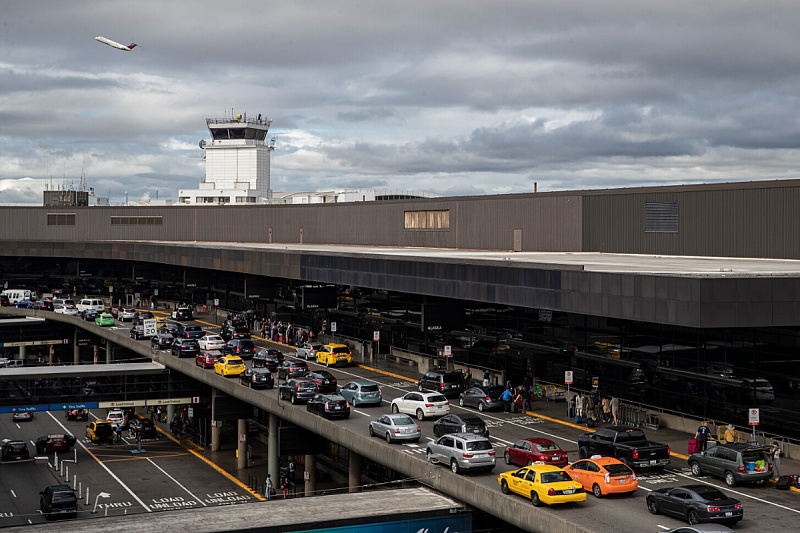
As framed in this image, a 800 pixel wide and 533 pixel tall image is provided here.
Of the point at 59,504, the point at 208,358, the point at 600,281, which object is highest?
the point at 600,281

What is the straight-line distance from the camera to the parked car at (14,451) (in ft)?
193

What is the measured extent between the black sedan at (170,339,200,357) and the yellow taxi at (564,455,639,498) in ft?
130

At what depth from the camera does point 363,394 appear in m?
45.5

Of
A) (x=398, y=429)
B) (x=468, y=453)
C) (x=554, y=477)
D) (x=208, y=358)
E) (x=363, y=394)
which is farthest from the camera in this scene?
(x=208, y=358)

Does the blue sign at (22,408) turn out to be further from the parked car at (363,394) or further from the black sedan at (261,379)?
the parked car at (363,394)

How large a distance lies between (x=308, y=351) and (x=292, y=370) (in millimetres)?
11221

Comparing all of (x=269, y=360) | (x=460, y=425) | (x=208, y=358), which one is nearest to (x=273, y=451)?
(x=269, y=360)

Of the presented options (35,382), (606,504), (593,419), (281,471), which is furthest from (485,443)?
(35,382)

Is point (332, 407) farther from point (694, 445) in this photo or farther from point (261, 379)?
point (694, 445)

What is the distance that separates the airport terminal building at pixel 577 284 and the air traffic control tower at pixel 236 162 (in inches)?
2305

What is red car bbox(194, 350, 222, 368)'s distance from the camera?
5853 centimetres

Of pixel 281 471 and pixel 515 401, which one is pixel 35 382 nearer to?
pixel 281 471

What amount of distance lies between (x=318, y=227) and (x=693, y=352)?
57644mm

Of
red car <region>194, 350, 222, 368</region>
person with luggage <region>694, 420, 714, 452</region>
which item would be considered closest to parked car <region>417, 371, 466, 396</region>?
person with luggage <region>694, 420, 714, 452</region>
